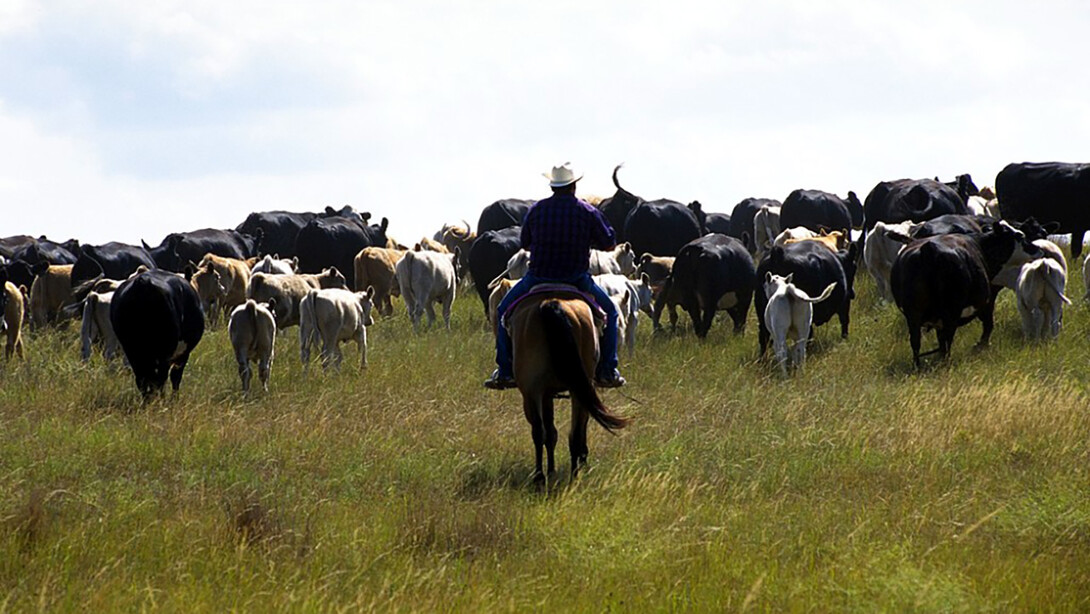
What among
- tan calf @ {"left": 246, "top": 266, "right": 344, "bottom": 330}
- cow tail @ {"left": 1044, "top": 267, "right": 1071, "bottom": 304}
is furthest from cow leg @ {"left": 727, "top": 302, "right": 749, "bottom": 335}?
tan calf @ {"left": 246, "top": 266, "right": 344, "bottom": 330}

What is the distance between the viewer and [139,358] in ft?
45.3

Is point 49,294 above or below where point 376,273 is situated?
above

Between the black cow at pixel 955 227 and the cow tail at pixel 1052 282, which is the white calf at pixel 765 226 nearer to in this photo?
the black cow at pixel 955 227

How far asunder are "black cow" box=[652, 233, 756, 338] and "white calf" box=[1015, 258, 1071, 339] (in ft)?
14.3

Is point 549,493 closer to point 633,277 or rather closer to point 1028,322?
point 1028,322

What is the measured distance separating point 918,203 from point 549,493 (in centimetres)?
1989

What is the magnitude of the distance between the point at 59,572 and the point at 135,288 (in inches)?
279

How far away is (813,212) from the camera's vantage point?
3388 centimetres

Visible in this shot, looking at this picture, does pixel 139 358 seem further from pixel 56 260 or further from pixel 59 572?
pixel 56 260

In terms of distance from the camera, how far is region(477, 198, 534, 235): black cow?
120 ft

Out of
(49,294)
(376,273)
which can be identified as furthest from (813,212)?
(49,294)

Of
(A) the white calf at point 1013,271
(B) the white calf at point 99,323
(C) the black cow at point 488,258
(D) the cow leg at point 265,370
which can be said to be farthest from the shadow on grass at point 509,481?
(C) the black cow at point 488,258

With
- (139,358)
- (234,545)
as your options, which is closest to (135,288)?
(139,358)

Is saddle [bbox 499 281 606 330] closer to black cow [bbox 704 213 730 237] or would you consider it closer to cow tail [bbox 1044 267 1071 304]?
cow tail [bbox 1044 267 1071 304]
